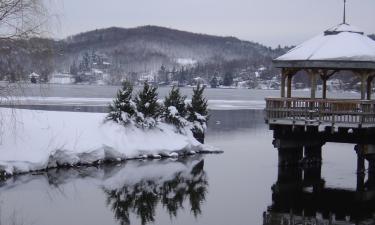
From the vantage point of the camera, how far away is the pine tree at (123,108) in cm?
3059

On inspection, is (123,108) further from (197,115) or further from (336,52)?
(336,52)

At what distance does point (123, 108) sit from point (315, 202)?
13.2 m

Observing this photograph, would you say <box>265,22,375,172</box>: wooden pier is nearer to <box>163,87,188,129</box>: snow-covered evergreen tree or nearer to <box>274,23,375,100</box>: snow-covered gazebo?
<box>274,23,375,100</box>: snow-covered gazebo

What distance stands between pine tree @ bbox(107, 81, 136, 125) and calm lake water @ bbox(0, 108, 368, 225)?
3.49m

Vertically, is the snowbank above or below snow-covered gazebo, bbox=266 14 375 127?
below

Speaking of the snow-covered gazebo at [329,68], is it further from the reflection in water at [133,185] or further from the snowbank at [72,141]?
the snowbank at [72,141]

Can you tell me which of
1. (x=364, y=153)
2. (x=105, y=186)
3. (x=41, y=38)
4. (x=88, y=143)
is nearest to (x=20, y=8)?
(x=41, y=38)

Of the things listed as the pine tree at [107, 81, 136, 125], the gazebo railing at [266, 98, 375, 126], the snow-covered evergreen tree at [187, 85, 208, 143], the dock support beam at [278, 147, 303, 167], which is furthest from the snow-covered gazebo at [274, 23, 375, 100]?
the pine tree at [107, 81, 136, 125]

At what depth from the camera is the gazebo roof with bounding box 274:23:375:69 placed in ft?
79.7

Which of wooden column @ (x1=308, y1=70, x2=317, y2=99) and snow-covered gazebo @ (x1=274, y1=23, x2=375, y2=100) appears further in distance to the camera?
wooden column @ (x1=308, y1=70, x2=317, y2=99)

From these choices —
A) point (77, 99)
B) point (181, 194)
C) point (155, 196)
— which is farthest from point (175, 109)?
point (77, 99)

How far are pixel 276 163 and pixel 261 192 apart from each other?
698cm

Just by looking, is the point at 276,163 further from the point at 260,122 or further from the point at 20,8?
the point at 260,122

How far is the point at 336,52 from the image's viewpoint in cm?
2503
